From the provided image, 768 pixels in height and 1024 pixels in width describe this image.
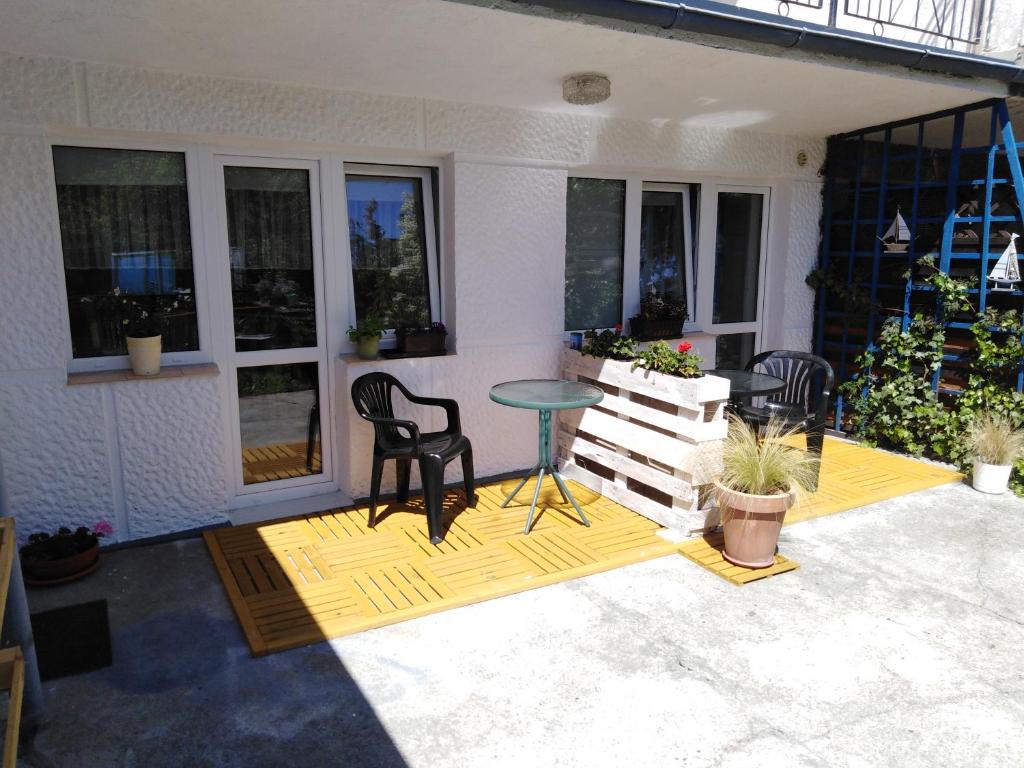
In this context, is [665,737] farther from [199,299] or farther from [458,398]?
[199,299]

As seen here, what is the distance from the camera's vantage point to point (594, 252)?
5.89 meters

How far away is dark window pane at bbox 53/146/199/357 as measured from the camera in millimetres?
4168

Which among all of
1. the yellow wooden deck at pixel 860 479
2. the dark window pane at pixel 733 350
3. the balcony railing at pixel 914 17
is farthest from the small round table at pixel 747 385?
the balcony railing at pixel 914 17

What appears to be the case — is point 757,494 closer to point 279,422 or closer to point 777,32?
point 777,32

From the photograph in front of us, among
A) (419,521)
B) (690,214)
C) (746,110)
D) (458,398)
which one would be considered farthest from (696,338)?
(419,521)

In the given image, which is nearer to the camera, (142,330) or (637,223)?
(142,330)

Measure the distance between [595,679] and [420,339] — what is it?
107 inches

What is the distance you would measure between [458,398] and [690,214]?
2722 mm

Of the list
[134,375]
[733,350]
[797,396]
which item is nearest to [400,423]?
[134,375]

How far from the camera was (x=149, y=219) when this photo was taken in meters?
4.36

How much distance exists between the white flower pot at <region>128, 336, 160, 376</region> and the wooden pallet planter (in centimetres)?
284

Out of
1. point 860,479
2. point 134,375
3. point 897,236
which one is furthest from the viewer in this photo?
point 897,236

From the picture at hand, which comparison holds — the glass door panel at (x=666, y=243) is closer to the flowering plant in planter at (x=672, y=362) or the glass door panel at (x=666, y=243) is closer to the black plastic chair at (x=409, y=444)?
the flowering plant in planter at (x=672, y=362)

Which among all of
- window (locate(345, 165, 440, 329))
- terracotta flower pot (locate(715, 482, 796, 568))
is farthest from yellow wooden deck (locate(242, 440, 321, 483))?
terracotta flower pot (locate(715, 482, 796, 568))
